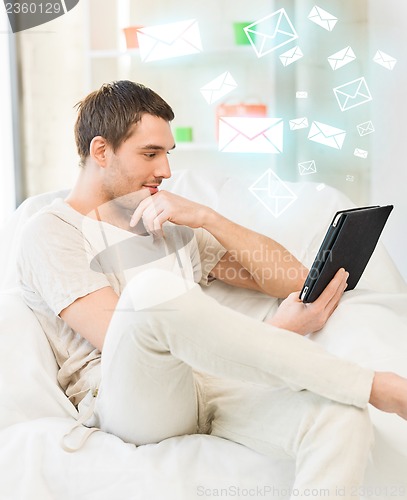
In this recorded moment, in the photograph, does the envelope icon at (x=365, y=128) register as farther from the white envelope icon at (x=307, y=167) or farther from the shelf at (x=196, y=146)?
the shelf at (x=196, y=146)

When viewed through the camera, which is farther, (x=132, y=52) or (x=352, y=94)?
(x=132, y=52)

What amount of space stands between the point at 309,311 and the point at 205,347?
435 millimetres

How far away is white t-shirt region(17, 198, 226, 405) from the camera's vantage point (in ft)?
4.17

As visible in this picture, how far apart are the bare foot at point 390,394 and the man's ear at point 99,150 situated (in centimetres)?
75

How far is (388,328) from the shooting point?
1.40m

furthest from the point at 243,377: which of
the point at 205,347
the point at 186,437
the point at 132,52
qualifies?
the point at 132,52

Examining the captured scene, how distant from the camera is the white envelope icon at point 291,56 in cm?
264

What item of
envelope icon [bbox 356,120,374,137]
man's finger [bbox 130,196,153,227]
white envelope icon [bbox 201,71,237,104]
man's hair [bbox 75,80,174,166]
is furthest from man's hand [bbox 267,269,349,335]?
white envelope icon [bbox 201,71,237,104]

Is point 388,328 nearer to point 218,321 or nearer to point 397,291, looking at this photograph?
point 397,291

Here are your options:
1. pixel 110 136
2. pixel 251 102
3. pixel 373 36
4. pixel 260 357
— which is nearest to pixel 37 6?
pixel 251 102

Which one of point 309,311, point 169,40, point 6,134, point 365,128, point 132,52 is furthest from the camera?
point 6,134

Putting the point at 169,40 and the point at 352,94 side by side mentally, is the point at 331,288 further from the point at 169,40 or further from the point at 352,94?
the point at 169,40

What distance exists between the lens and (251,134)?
256cm

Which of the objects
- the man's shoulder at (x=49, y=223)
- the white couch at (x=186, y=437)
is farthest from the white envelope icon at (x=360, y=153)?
the man's shoulder at (x=49, y=223)
